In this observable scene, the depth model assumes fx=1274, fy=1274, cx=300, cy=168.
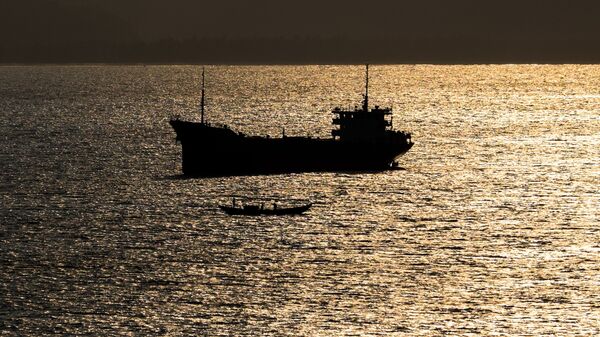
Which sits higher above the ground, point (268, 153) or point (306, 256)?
point (268, 153)

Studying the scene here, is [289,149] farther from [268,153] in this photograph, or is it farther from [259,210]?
[259,210]

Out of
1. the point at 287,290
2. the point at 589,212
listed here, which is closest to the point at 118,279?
the point at 287,290

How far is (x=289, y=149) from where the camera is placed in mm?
157750

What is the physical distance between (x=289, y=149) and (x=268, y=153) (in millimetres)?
2647

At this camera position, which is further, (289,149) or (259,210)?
(289,149)

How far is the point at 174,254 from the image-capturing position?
106250 millimetres

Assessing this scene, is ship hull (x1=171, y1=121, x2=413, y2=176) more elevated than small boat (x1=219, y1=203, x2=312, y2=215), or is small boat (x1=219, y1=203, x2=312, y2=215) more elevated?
ship hull (x1=171, y1=121, x2=413, y2=176)

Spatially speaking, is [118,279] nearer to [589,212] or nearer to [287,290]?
[287,290]

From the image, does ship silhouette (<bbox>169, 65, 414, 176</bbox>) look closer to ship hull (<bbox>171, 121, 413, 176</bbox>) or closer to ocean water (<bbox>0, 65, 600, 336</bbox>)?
ship hull (<bbox>171, 121, 413, 176</bbox>)

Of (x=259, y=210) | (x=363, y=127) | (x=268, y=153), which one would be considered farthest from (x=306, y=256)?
(x=363, y=127)

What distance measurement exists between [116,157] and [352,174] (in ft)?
145

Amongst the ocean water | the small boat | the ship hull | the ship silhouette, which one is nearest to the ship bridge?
the ship silhouette

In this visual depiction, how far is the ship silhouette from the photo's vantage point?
154500 millimetres

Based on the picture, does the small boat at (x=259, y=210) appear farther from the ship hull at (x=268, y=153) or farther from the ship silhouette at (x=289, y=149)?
the ship silhouette at (x=289, y=149)
